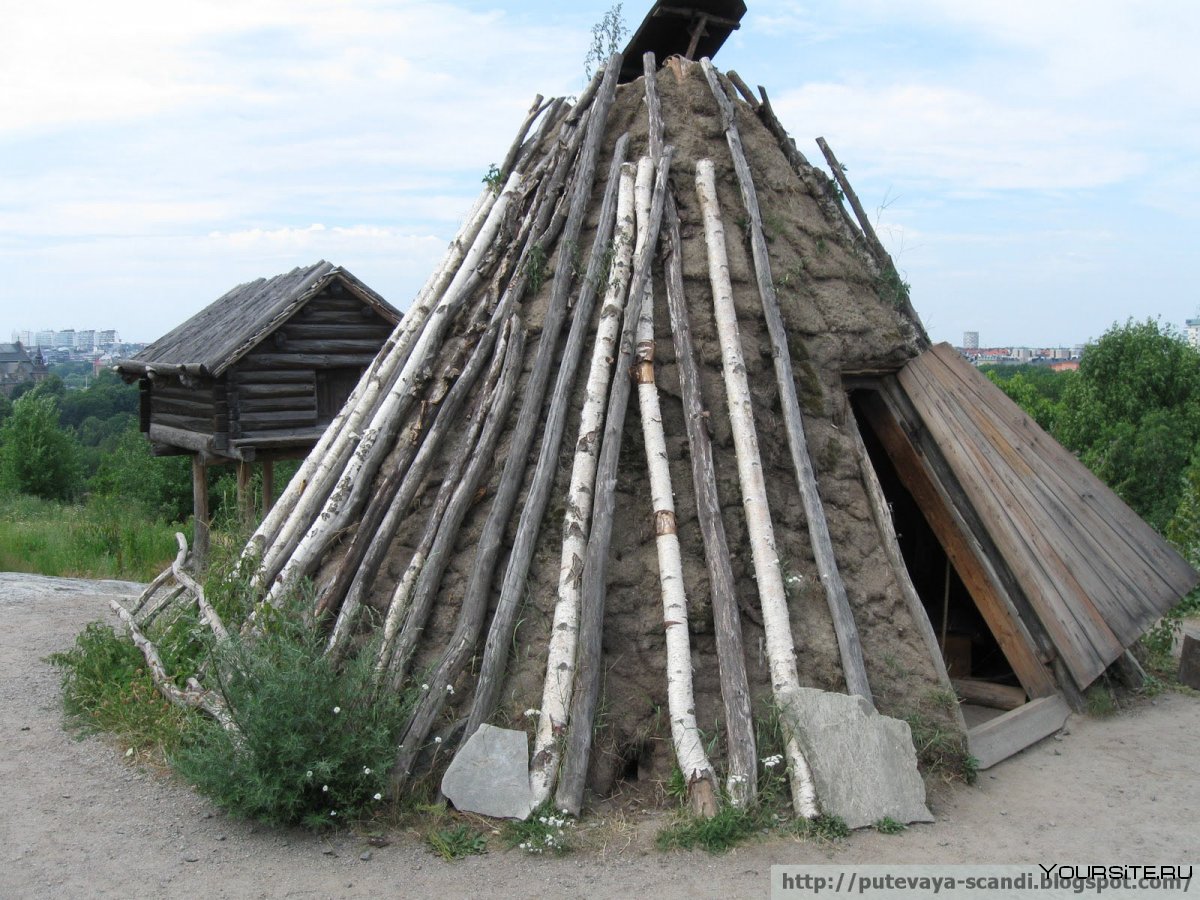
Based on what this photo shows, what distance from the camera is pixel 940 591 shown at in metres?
8.30

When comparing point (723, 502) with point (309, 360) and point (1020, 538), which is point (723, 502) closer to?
point (1020, 538)

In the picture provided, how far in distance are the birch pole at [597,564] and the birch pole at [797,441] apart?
66 centimetres

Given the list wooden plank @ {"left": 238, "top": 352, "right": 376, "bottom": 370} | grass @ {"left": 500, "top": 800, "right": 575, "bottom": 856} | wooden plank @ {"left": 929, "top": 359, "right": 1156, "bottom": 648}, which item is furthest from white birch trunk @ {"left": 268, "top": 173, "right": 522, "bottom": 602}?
wooden plank @ {"left": 238, "top": 352, "right": 376, "bottom": 370}

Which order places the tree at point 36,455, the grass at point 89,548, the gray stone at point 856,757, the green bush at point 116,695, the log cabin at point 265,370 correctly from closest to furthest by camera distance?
the gray stone at point 856,757
the green bush at point 116,695
the grass at point 89,548
the log cabin at point 265,370
the tree at point 36,455

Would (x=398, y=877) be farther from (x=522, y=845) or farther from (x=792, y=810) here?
(x=792, y=810)

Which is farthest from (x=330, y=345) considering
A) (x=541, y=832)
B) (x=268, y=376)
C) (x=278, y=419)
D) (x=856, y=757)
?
(x=856, y=757)

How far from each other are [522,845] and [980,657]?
448 centimetres

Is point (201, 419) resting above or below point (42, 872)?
above

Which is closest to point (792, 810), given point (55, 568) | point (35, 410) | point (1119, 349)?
point (55, 568)

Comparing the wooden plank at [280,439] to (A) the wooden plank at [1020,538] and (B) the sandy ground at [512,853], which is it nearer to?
(B) the sandy ground at [512,853]

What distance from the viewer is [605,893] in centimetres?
404

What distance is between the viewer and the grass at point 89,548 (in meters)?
12.5

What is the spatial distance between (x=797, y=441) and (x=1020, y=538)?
160 cm

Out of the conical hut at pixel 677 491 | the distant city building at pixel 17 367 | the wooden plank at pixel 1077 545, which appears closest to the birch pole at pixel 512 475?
the conical hut at pixel 677 491
